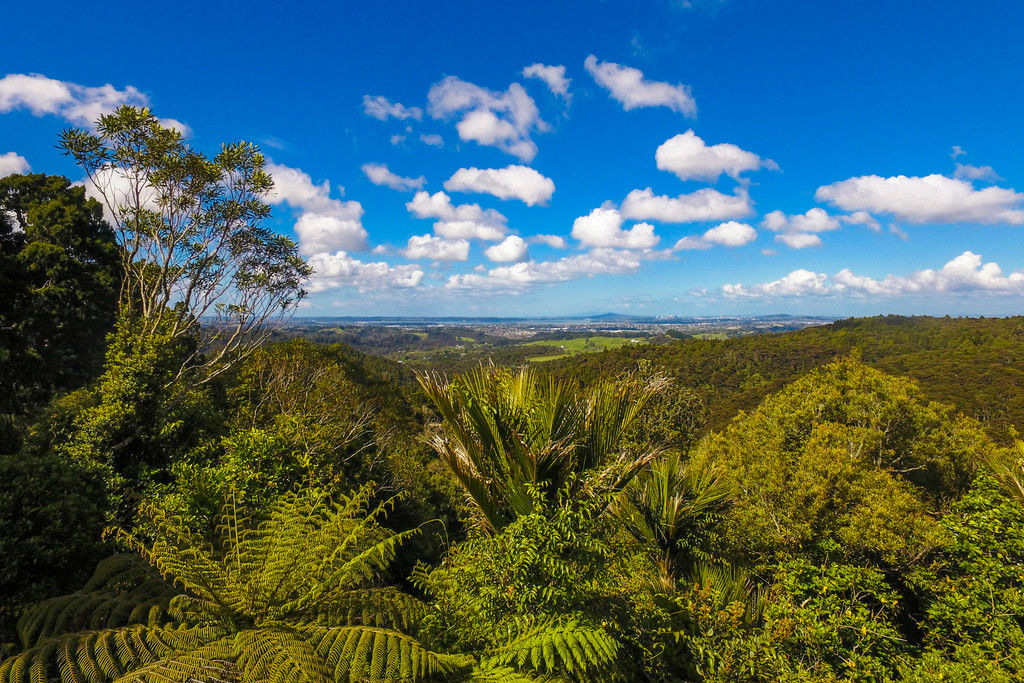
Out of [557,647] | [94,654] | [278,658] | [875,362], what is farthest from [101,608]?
[875,362]

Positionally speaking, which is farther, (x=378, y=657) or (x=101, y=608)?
(x=101, y=608)

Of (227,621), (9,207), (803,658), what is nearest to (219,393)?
(9,207)

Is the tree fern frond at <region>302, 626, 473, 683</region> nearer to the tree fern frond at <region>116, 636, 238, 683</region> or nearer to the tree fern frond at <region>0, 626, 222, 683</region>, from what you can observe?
the tree fern frond at <region>116, 636, 238, 683</region>

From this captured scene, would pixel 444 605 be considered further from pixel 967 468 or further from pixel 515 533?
pixel 967 468

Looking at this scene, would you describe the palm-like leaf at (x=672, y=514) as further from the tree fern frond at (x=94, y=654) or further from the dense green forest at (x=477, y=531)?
the tree fern frond at (x=94, y=654)

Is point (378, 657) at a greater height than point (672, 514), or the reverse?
point (378, 657)

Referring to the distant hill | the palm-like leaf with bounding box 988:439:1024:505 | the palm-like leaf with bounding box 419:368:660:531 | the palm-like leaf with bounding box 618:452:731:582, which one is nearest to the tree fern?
the palm-like leaf with bounding box 419:368:660:531

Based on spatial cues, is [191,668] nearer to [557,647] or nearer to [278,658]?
[278,658]
